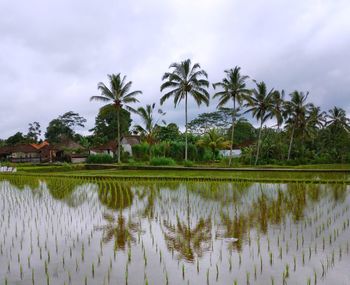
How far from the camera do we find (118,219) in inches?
379

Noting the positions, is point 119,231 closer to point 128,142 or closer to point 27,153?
point 128,142

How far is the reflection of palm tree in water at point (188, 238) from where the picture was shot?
6.66m

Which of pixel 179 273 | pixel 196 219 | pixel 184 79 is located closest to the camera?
pixel 179 273

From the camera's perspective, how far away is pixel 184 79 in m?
30.6

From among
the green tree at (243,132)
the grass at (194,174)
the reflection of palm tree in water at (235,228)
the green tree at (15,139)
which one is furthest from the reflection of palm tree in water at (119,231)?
the green tree at (15,139)

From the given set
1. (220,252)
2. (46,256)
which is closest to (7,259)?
(46,256)

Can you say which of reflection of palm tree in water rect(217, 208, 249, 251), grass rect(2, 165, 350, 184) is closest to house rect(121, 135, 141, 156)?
grass rect(2, 165, 350, 184)

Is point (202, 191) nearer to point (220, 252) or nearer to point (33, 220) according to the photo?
point (33, 220)

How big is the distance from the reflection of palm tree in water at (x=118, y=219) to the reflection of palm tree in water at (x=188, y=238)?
79 cm

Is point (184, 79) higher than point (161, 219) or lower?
higher

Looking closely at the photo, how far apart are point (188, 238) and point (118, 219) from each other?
2.66 meters

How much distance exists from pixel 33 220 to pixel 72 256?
12.8 feet

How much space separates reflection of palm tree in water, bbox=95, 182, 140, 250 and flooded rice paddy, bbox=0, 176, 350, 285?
1.0 inches

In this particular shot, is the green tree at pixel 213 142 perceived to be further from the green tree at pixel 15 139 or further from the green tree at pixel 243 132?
the green tree at pixel 15 139
